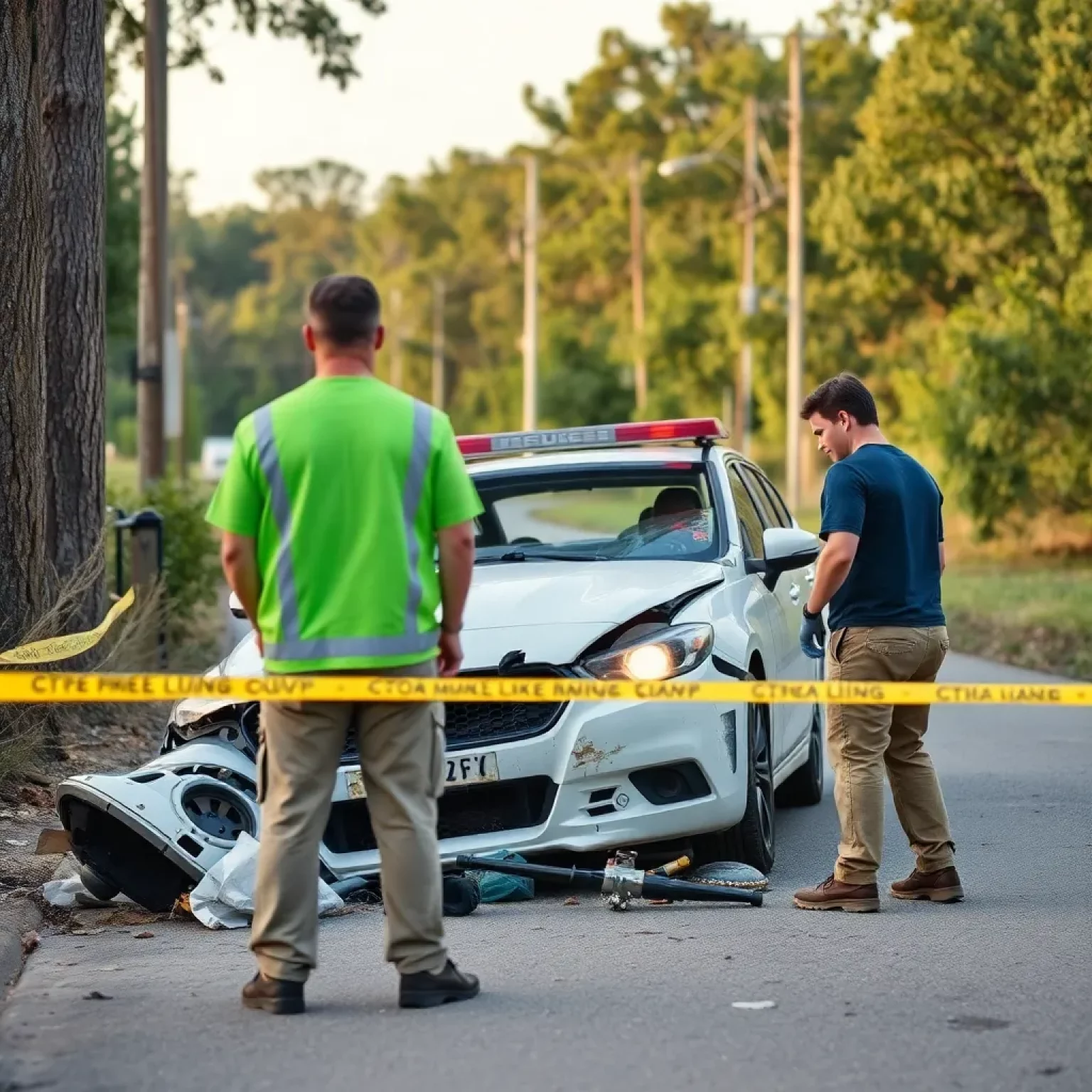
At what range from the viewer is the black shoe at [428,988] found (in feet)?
18.3

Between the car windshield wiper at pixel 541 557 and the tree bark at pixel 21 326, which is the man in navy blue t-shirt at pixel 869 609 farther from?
the tree bark at pixel 21 326

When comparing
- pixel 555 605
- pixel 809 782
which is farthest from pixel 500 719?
pixel 809 782

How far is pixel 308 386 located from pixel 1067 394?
21.3 metres

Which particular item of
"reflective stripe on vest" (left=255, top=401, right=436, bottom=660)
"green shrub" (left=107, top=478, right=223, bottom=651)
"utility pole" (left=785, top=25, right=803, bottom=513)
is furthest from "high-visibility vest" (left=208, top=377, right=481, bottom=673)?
"utility pole" (left=785, top=25, right=803, bottom=513)

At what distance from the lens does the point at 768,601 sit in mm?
8641

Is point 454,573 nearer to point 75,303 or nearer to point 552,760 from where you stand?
point 552,760

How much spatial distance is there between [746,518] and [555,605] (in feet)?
5.24

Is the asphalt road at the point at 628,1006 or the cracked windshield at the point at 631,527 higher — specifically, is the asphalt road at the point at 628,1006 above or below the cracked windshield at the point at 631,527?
below

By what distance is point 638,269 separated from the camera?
6106cm

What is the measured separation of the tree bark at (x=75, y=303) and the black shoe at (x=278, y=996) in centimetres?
631

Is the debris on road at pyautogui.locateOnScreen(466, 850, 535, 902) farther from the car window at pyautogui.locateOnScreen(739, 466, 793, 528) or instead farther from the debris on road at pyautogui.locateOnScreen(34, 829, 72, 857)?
the car window at pyautogui.locateOnScreen(739, 466, 793, 528)

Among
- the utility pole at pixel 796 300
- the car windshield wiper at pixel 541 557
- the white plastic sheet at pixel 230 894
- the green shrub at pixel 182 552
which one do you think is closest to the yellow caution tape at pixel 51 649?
the white plastic sheet at pixel 230 894

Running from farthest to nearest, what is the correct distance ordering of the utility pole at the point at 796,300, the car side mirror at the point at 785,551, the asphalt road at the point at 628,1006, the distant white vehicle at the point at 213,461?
the distant white vehicle at the point at 213,461, the utility pole at the point at 796,300, the car side mirror at the point at 785,551, the asphalt road at the point at 628,1006

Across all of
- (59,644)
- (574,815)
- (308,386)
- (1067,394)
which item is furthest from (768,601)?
(1067,394)
